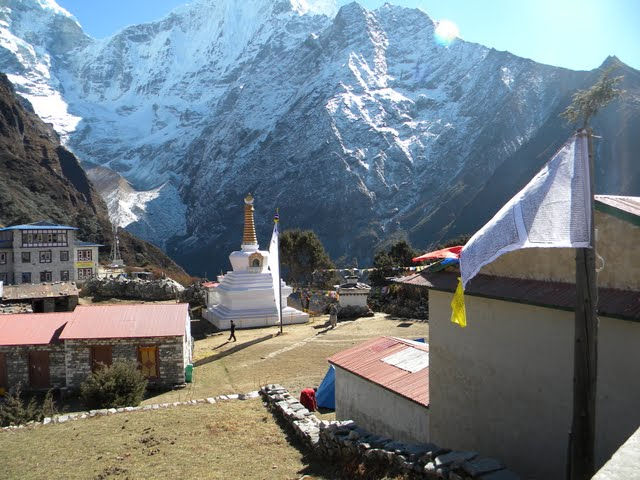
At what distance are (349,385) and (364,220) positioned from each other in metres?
121

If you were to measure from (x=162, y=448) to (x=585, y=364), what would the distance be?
8862mm

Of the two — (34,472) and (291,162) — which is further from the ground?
(291,162)

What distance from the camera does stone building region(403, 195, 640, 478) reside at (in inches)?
241

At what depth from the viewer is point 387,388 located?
10508 millimetres

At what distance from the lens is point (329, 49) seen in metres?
192

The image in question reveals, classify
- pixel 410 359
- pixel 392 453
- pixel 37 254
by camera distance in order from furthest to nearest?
pixel 37 254 < pixel 410 359 < pixel 392 453

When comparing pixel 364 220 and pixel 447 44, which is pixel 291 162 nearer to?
pixel 364 220

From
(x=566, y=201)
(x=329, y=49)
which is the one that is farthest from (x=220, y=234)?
(x=566, y=201)

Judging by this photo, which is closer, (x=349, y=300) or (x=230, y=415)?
(x=230, y=415)

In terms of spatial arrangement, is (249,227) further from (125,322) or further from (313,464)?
(313,464)

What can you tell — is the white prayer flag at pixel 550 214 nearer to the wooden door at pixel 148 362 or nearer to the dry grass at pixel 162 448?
the dry grass at pixel 162 448

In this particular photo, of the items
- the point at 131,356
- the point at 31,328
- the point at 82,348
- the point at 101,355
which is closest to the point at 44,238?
the point at 31,328

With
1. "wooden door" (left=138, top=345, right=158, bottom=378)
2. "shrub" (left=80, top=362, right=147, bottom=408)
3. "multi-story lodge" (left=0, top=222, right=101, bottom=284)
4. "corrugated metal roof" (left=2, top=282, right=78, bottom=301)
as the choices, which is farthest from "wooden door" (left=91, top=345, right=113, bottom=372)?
"multi-story lodge" (left=0, top=222, right=101, bottom=284)

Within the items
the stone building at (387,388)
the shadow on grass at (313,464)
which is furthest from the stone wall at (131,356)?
the shadow on grass at (313,464)
